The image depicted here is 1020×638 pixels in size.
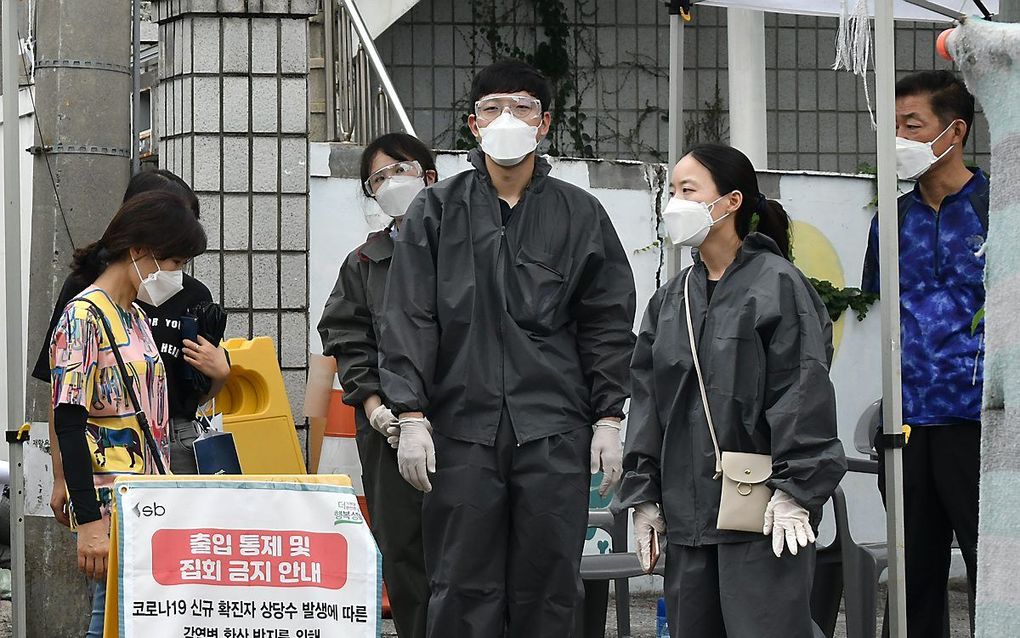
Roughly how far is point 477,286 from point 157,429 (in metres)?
1.00

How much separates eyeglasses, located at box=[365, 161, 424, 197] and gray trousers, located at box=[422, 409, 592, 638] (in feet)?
4.30

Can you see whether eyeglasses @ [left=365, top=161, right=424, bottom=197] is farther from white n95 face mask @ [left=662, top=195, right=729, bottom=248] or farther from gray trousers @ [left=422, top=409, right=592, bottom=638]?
white n95 face mask @ [left=662, top=195, right=729, bottom=248]

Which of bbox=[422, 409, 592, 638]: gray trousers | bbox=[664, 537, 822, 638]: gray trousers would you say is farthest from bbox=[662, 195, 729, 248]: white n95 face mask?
bbox=[664, 537, 822, 638]: gray trousers

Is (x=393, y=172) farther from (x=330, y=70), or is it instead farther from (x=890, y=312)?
(x=330, y=70)

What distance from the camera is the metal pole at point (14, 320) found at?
508 centimetres

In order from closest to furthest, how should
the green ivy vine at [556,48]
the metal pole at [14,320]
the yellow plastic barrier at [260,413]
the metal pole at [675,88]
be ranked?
the metal pole at [14,320]
the metal pole at [675,88]
the yellow plastic barrier at [260,413]
the green ivy vine at [556,48]

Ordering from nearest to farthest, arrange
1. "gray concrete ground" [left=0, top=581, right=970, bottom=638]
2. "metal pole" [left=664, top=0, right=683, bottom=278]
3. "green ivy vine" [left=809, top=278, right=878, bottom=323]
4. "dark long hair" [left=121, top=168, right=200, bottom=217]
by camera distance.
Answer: "dark long hair" [left=121, top=168, right=200, bottom=217] → "metal pole" [left=664, top=0, right=683, bottom=278] → "gray concrete ground" [left=0, top=581, right=970, bottom=638] → "green ivy vine" [left=809, top=278, right=878, bottom=323]

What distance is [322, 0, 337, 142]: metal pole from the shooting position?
24.2ft

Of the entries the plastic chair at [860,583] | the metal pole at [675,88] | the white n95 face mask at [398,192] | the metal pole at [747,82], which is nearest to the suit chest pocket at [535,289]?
the white n95 face mask at [398,192]

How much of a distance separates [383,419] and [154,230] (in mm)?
902

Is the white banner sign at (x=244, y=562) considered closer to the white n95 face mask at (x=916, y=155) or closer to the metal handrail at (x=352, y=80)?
the white n95 face mask at (x=916, y=155)

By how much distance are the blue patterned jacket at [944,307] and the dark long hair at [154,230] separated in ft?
7.21

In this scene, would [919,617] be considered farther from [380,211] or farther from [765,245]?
[380,211]

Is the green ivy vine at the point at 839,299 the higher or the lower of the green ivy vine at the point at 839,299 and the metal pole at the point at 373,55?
the lower
